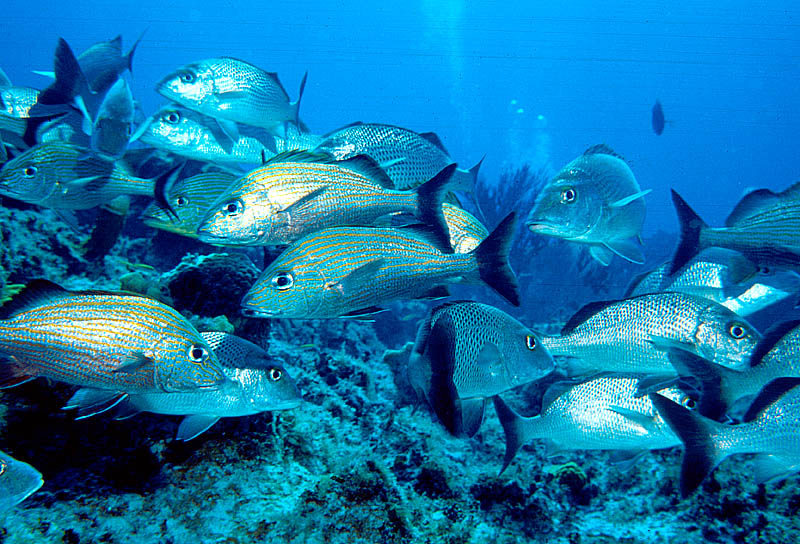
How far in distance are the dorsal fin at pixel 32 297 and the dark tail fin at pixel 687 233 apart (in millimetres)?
3484

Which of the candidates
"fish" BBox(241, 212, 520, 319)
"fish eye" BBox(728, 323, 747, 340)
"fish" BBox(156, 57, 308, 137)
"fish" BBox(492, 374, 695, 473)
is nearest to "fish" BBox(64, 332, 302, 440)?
"fish" BBox(241, 212, 520, 319)

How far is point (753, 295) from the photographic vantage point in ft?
10.5

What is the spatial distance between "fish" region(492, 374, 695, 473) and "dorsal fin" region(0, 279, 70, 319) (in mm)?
2335

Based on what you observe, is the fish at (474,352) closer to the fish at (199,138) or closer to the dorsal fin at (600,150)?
the dorsal fin at (600,150)

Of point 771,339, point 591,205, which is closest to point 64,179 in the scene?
point 591,205

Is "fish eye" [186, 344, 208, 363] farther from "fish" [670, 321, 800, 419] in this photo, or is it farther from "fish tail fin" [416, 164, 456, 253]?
"fish" [670, 321, 800, 419]

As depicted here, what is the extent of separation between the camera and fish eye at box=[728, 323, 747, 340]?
7.59 ft

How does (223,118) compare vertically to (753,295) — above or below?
above

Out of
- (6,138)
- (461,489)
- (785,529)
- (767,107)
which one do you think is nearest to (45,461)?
(461,489)

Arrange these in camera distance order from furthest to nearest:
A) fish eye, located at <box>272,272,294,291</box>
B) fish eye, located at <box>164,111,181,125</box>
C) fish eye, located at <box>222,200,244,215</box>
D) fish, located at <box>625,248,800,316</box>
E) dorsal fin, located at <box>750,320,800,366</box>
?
1. fish eye, located at <box>164,111,181,125</box>
2. fish, located at <box>625,248,800,316</box>
3. dorsal fin, located at <box>750,320,800,366</box>
4. fish eye, located at <box>222,200,244,215</box>
5. fish eye, located at <box>272,272,294,291</box>

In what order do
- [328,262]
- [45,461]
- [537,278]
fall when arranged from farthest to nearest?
[537,278]
[45,461]
[328,262]

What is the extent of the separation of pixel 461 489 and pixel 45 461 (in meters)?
2.46

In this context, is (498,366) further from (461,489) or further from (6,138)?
(6,138)

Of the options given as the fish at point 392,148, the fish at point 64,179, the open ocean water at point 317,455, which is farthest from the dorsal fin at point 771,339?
the fish at point 64,179
